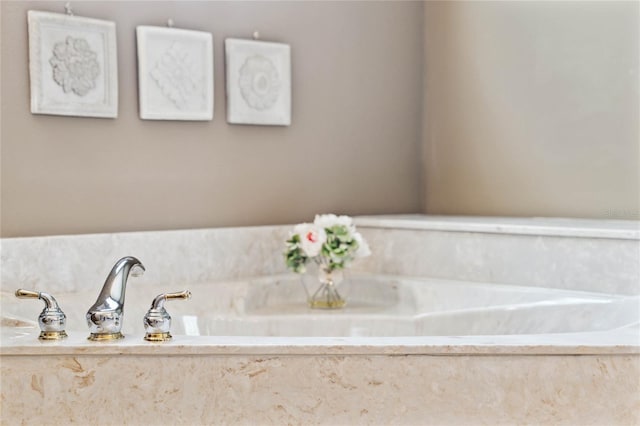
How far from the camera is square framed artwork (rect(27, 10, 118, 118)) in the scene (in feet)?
8.27

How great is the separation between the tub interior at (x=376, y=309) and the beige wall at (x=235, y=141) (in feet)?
0.94

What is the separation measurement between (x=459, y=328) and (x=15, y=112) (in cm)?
150

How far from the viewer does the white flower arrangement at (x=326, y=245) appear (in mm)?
2793

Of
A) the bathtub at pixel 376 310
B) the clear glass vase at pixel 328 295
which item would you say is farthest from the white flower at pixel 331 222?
the bathtub at pixel 376 310

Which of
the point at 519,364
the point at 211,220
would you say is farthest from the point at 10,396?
the point at 211,220

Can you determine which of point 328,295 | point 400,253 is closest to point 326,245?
point 328,295

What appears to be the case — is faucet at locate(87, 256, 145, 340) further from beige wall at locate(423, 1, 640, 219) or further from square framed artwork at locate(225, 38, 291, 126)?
beige wall at locate(423, 1, 640, 219)

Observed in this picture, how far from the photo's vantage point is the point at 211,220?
2.96 metres

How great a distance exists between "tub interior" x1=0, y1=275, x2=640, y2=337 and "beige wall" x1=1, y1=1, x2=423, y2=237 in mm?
286

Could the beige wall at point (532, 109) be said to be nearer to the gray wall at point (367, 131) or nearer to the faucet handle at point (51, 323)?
the gray wall at point (367, 131)

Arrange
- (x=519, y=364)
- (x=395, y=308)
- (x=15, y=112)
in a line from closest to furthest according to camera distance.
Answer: (x=519, y=364) < (x=15, y=112) < (x=395, y=308)

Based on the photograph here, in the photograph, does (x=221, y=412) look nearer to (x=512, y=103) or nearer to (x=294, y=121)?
(x=294, y=121)

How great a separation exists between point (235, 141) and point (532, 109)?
1.12 meters

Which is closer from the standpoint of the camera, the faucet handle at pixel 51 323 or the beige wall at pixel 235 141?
the faucet handle at pixel 51 323
